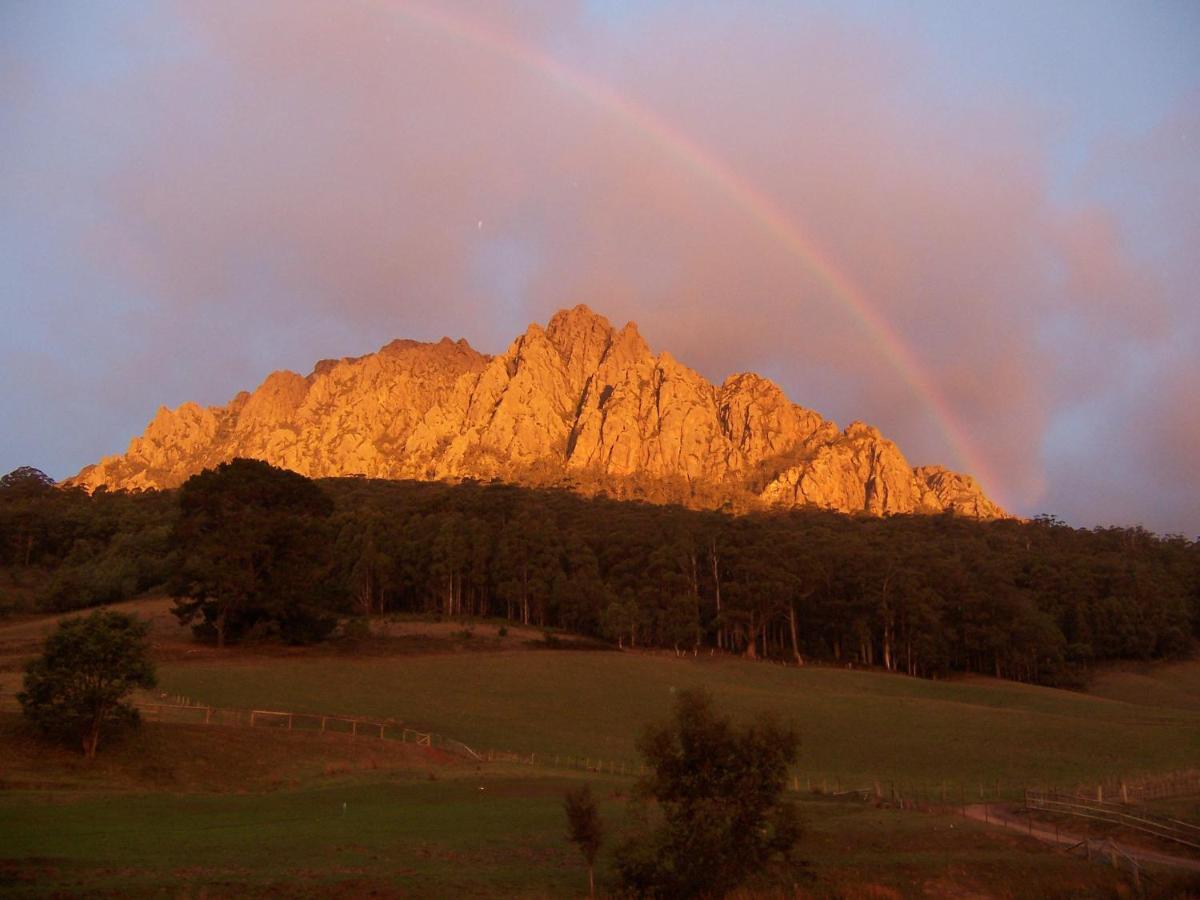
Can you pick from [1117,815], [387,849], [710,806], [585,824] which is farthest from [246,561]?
[1117,815]

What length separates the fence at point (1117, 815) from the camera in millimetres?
24219

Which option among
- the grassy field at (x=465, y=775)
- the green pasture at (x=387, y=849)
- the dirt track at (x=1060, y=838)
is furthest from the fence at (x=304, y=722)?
the dirt track at (x=1060, y=838)

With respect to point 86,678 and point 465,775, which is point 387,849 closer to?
point 465,775

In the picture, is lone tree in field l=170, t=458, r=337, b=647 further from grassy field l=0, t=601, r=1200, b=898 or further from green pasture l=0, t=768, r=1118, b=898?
green pasture l=0, t=768, r=1118, b=898

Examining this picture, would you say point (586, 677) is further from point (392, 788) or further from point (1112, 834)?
point (1112, 834)

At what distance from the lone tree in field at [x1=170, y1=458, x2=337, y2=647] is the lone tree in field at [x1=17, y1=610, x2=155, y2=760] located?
30707 mm

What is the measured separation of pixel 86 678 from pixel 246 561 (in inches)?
1364

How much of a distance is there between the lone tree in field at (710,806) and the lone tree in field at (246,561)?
52.1 meters

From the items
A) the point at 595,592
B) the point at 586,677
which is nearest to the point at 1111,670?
the point at 595,592

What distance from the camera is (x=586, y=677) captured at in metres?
63.6

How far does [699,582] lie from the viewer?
99688mm

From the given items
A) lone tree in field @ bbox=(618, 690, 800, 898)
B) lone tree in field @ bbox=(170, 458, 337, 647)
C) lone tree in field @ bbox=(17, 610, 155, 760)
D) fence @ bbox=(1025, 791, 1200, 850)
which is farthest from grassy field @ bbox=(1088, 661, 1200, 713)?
lone tree in field @ bbox=(17, 610, 155, 760)

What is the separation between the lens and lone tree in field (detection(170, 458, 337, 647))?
64.4m

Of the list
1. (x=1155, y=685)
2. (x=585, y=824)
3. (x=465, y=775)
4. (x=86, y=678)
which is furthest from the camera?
(x=1155, y=685)
